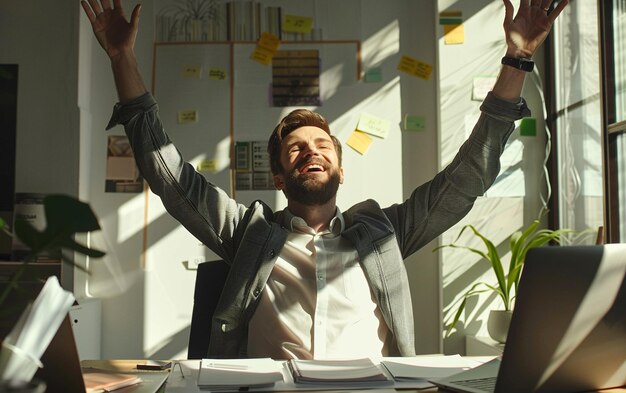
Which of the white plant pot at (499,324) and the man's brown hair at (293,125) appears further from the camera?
the white plant pot at (499,324)

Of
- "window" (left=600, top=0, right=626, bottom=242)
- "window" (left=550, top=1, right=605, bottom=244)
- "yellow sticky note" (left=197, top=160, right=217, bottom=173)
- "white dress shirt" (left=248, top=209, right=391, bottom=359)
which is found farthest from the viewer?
"yellow sticky note" (left=197, top=160, right=217, bottom=173)

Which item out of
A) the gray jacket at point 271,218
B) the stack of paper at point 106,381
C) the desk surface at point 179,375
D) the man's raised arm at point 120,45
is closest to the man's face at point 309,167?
the gray jacket at point 271,218

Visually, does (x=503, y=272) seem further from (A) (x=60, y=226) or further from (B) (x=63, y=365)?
(A) (x=60, y=226)

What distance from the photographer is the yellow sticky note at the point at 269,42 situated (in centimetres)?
357

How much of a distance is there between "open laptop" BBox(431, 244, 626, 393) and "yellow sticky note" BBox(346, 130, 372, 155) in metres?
2.48

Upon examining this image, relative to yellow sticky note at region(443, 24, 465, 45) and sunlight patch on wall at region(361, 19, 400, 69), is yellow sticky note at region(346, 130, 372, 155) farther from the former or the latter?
yellow sticky note at region(443, 24, 465, 45)

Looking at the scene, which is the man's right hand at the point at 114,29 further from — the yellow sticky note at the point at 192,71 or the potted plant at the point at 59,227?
the yellow sticky note at the point at 192,71

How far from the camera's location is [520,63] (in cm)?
195

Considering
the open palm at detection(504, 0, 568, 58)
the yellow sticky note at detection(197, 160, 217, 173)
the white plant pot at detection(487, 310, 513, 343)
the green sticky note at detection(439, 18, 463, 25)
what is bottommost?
the white plant pot at detection(487, 310, 513, 343)

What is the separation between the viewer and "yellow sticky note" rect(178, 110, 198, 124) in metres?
3.54

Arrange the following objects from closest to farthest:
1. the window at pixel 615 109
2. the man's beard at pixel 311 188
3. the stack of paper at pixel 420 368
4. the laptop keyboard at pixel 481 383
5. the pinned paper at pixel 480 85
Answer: the laptop keyboard at pixel 481 383, the stack of paper at pixel 420 368, the man's beard at pixel 311 188, the window at pixel 615 109, the pinned paper at pixel 480 85

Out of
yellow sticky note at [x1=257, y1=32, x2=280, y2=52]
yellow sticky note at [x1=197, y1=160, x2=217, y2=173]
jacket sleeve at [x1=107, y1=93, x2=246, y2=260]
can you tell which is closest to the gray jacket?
jacket sleeve at [x1=107, y1=93, x2=246, y2=260]

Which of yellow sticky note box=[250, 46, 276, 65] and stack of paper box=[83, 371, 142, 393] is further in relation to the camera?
yellow sticky note box=[250, 46, 276, 65]

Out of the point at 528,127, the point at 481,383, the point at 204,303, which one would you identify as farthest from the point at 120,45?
the point at 528,127
